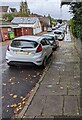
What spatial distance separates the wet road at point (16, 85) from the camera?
19.4 ft

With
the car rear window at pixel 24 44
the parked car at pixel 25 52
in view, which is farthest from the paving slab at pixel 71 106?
the car rear window at pixel 24 44

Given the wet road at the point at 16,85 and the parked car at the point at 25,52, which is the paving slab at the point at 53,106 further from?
the parked car at the point at 25,52

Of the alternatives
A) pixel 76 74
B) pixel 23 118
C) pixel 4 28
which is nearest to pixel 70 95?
pixel 23 118

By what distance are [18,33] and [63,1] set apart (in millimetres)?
31509

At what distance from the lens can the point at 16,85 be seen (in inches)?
317

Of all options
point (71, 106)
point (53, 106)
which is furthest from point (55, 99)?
point (71, 106)

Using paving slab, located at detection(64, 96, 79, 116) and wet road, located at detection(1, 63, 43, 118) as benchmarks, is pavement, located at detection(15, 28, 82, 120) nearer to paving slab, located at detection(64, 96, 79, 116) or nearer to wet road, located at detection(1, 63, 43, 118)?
paving slab, located at detection(64, 96, 79, 116)

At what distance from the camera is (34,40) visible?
36.3 feet

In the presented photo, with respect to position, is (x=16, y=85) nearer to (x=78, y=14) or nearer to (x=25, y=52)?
(x=25, y=52)

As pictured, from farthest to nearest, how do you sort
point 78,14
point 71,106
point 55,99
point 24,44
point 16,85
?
point 78,14 → point 24,44 → point 16,85 → point 55,99 → point 71,106

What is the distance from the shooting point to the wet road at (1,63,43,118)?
5.90 metres

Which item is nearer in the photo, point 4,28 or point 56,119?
point 56,119

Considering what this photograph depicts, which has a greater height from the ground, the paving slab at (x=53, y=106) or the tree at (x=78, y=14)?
the tree at (x=78, y=14)

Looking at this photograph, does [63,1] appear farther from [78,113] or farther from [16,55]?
[78,113]
